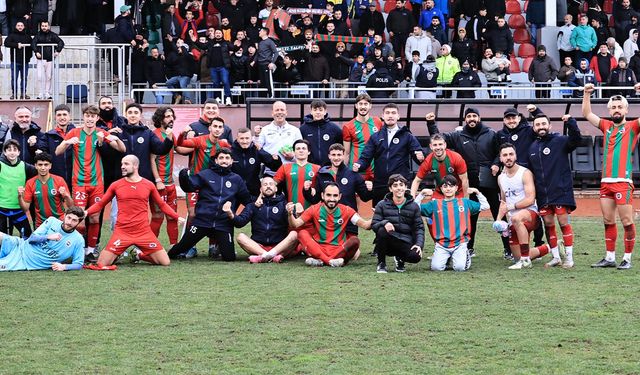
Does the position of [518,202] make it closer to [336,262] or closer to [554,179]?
[554,179]

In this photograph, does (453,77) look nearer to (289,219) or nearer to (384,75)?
(384,75)

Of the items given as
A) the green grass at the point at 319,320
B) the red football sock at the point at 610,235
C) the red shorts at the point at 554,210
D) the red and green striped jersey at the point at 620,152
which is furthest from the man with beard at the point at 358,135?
the red football sock at the point at 610,235

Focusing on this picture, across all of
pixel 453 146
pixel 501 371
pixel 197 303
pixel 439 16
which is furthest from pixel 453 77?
pixel 501 371

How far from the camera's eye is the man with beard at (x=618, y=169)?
13188 mm

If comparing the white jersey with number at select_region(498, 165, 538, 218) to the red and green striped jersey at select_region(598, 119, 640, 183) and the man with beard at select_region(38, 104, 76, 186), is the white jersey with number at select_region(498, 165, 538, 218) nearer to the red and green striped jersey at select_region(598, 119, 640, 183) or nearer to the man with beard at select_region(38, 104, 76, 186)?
the red and green striped jersey at select_region(598, 119, 640, 183)

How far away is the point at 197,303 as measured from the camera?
11375mm

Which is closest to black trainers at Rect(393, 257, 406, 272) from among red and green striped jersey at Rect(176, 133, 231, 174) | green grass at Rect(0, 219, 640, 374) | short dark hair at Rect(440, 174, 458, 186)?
green grass at Rect(0, 219, 640, 374)

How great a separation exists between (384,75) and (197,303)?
1311 centimetres

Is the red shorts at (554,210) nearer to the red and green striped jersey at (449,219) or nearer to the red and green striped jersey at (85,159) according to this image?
the red and green striped jersey at (449,219)

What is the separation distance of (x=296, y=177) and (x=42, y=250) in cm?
293

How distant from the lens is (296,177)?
14555 millimetres

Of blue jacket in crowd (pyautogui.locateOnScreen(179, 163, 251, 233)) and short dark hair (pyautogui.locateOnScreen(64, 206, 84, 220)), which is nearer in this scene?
short dark hair (pyautogui.locateOnScreen(64, 206, 84, 220))

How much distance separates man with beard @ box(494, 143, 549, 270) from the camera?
1345 cm

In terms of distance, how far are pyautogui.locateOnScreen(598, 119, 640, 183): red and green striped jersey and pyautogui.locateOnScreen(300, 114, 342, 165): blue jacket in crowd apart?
A: 136 inches
